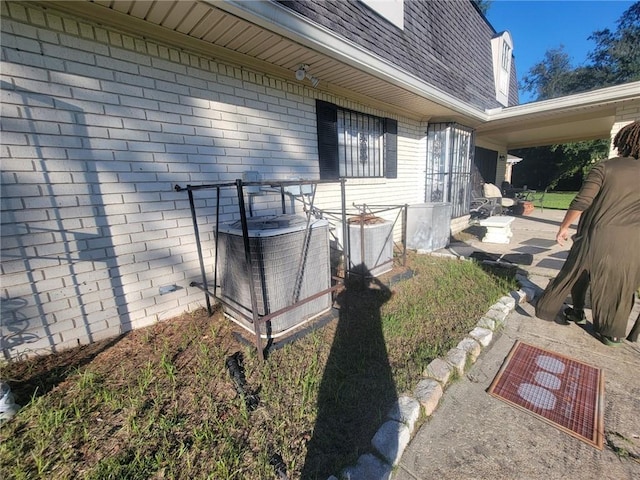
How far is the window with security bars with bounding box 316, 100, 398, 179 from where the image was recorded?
4238 millimetres

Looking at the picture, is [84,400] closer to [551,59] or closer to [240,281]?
[240,281]

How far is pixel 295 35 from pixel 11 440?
11.6 feet

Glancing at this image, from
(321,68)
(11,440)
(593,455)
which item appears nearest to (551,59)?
(321,68)

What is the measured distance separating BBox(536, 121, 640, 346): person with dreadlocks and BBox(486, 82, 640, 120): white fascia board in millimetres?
3811

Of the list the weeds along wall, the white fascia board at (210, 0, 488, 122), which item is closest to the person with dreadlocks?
the white fascia board at (210, 0, 488, 122)

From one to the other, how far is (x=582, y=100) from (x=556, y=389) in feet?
18.4

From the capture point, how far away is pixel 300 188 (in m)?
3.69

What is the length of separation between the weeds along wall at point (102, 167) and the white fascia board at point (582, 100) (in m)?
5.66

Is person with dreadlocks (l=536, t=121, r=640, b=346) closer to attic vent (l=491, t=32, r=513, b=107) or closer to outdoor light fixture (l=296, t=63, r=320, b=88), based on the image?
outdoor light fixture (l=296, t=63, r=320, b=88)

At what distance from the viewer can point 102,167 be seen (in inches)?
91.3

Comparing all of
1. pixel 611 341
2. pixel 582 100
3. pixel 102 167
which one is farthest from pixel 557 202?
pixel 102 167

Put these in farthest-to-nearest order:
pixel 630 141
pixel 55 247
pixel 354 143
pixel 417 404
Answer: pixel 354 143
pixel 55 247
pixel 630 141
pixel 417 404

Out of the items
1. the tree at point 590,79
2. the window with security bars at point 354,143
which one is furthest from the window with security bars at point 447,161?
the tree at point 590,79

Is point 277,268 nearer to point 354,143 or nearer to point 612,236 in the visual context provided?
point 612,236
